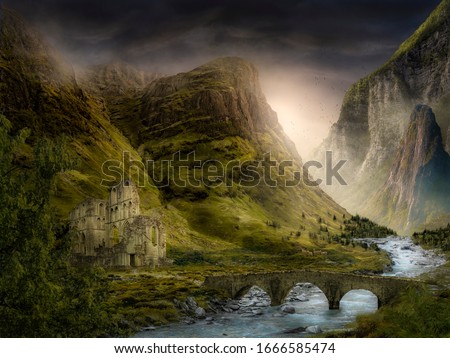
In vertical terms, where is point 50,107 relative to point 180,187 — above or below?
above

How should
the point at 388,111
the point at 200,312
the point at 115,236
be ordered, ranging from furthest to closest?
the point at 388,111, the point at 115,236, the point at 200,312

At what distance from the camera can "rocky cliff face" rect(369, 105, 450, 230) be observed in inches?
4085

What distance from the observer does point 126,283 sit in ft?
222

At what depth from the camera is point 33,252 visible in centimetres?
1969

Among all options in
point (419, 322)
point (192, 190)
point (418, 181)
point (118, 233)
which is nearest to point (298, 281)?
point (419, 322)

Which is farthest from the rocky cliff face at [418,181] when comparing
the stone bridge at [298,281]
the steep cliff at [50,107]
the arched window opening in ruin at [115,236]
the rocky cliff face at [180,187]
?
the steep cliff at [50,107]

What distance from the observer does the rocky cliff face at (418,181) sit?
340 feet

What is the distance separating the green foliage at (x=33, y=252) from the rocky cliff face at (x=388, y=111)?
82530 millimetres

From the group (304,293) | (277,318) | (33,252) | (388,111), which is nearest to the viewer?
(33,252)

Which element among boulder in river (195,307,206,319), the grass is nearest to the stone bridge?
boulder in river (195,307,206,319)

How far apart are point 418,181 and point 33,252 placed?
352 ft

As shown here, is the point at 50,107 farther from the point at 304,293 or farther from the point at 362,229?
the point at 304,293

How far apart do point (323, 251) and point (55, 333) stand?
11483 centimetres

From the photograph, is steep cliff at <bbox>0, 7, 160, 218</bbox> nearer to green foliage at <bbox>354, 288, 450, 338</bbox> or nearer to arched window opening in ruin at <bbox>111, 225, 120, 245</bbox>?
arched window opening in ruin at <bbox>111, 225, 120, 245</bbox>
